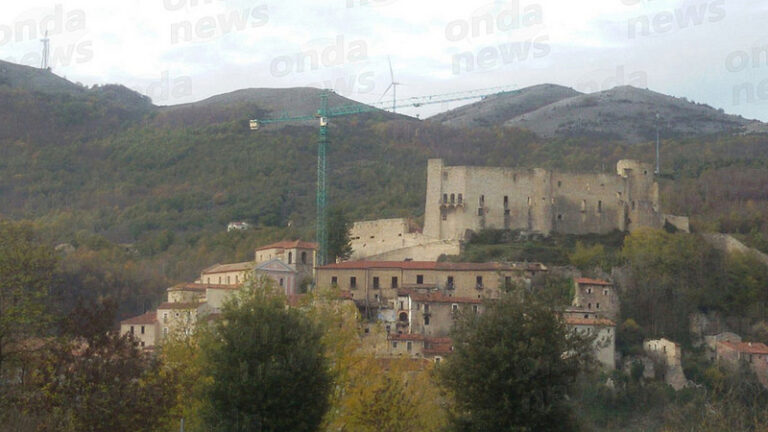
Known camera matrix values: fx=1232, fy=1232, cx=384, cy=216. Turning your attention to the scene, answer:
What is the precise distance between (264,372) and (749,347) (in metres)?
47.2

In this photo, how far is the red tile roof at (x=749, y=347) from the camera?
74.2 meters

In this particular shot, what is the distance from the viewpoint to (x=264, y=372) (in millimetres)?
35438

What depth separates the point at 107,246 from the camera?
117 metres

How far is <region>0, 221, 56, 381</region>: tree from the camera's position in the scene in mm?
28422

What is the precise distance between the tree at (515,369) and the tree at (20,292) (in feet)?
39.0

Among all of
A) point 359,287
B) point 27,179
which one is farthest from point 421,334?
point 27,179

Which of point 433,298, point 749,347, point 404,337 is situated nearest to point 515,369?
point 404,337

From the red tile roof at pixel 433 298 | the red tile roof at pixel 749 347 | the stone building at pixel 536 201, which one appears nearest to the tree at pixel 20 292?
the red tile roof at pixel 433 298

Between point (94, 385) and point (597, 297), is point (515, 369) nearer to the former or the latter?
point (94, 385)

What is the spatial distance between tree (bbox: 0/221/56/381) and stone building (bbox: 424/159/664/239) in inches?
2173

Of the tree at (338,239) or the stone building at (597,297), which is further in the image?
the tree at (338,239)

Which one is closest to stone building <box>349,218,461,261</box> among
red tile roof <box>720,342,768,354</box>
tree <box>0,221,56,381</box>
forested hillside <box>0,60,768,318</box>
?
forested hillside <box>0,60,768,318</box>

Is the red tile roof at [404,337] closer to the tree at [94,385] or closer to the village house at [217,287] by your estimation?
the village house at [217,287]

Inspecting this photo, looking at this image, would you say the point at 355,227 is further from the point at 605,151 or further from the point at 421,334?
the point at 605,151
